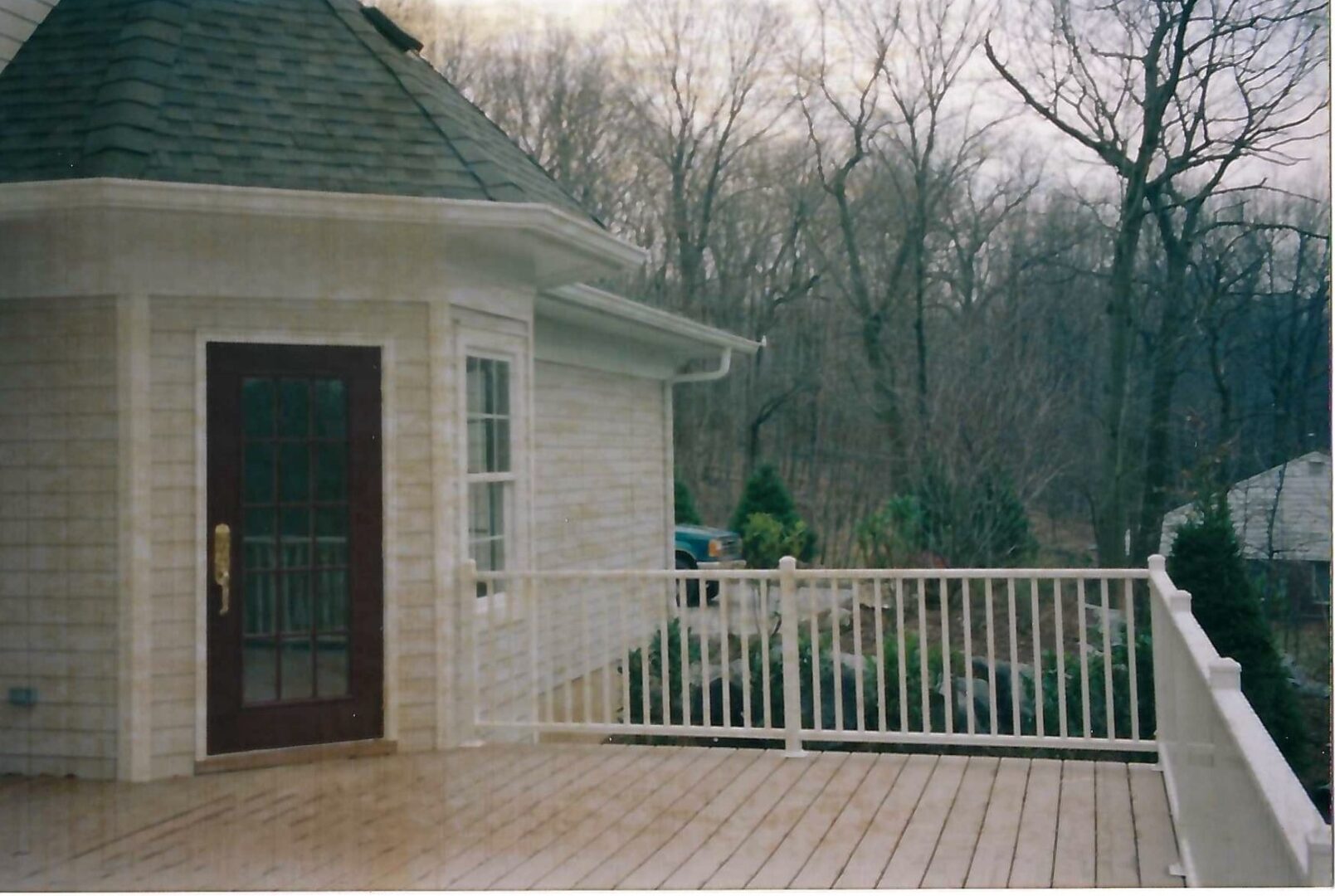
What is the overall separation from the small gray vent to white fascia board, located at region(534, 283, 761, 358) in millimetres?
1255

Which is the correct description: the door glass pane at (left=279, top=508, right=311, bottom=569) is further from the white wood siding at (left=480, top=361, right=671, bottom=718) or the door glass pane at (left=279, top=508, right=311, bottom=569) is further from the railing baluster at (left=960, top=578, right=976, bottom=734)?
the railing baluster at (left=960, top=578, right=976, bottom=734)

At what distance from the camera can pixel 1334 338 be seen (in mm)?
3334

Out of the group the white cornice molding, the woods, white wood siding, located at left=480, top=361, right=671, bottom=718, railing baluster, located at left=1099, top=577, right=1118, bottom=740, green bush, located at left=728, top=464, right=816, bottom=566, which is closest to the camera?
the woods

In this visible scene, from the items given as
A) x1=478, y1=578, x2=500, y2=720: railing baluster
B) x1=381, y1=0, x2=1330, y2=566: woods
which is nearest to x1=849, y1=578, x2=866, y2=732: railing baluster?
x1=381, y1=0, x2=1330, y2=566: woods

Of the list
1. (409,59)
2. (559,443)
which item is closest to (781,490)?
Answer: (559,443)

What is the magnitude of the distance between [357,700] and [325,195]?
1.92m

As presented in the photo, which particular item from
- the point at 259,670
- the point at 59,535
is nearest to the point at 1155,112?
the point at 259,670

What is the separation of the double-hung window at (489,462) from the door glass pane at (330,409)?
20.0 inches

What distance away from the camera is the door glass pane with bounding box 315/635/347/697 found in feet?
15.0

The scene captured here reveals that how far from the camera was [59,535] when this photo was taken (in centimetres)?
444

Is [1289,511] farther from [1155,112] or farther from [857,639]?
[857,639]

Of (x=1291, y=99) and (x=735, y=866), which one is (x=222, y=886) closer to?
(x=735, y=866)

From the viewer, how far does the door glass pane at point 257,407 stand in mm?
4508

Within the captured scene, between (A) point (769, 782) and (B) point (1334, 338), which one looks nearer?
(B) point (1334, 338)
